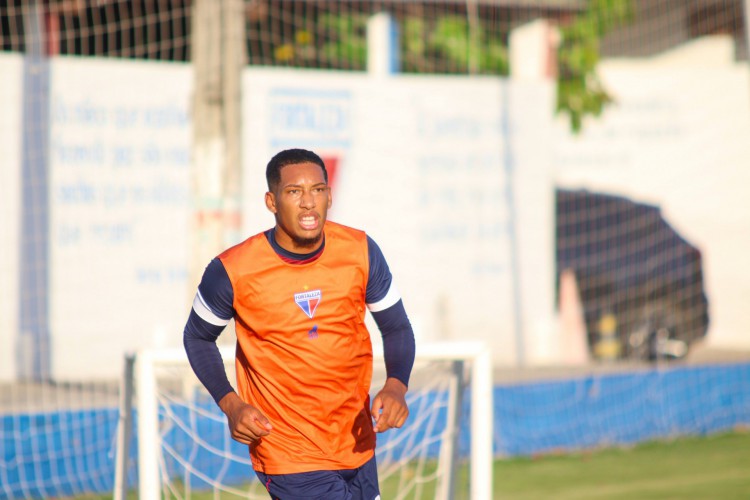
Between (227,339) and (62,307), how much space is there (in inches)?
183

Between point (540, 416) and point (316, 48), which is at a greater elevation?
point (316, 48)

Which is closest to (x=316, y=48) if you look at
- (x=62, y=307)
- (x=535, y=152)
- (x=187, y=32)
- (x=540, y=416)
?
(x=187, y=32)

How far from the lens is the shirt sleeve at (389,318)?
3.54 metres

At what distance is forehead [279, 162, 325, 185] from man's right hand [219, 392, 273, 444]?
66cm

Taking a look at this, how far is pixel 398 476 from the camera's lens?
7.20 meters

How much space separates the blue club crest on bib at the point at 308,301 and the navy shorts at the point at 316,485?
0.48m

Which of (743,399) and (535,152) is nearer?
(743,399)

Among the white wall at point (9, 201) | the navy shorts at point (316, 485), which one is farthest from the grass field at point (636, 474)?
the white wall at point (9, 201)

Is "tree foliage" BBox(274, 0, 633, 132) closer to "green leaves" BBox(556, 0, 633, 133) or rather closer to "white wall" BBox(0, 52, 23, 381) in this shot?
"green leaves" BBox(556, 0, 633, 133)

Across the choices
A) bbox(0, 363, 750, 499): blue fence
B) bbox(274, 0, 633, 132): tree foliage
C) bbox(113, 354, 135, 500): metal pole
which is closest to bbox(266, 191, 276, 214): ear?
bbox(113, 354, 135, 500): metal pole

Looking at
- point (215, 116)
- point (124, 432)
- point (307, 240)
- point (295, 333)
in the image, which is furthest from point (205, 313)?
point (215, 116)

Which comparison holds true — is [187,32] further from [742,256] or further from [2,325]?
[742,256]

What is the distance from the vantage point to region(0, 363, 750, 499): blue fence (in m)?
6.64

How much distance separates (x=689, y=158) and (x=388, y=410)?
13.5 meters
